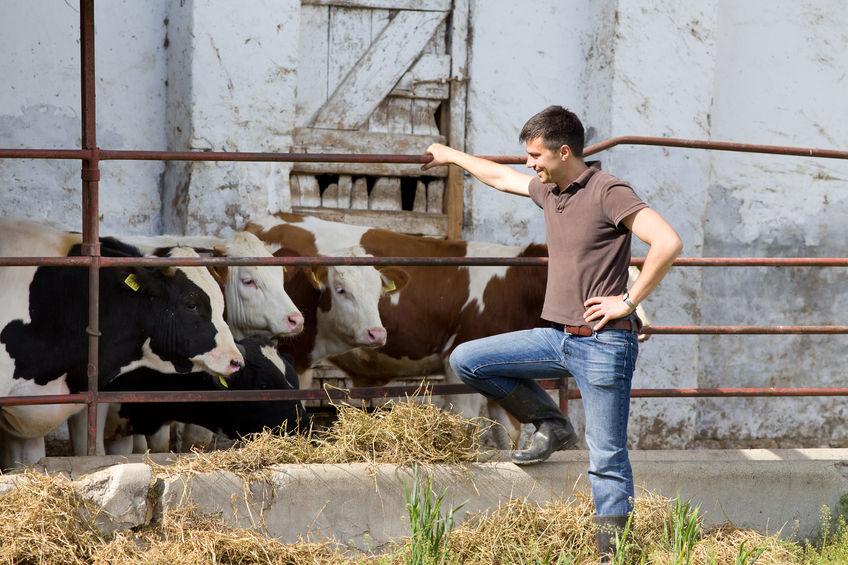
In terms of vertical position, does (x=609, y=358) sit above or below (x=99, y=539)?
above

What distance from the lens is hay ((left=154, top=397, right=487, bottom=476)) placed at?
4.50 metres

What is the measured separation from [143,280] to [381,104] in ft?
9.93

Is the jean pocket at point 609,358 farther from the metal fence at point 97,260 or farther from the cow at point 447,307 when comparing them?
the cow at point 447,307

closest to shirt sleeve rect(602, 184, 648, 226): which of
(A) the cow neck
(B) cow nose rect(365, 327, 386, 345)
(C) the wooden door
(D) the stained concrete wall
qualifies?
(B) cow nose rect(365, 327, 386, 345)

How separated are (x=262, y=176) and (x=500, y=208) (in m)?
1.71

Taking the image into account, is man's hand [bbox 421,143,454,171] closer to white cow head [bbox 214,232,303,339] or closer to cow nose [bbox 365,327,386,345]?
white cow head [bbox 214,232,303,339]

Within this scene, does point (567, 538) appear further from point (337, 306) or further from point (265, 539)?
point (337, 306)

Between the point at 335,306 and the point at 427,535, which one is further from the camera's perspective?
the point at 335,306

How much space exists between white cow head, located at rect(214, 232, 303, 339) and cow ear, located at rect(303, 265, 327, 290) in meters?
0.39

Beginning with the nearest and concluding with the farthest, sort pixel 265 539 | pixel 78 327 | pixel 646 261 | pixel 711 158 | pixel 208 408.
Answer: pixel 646 261 → pixel 265 539 → pixel 78 327 → pixel 208 408 → pixel 711 158

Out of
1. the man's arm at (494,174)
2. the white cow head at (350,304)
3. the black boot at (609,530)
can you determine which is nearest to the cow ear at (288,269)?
the white cow head at (350,304)

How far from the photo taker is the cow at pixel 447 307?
7.55 m

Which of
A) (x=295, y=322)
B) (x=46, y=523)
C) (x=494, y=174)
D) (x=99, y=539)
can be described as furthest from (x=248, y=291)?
(x=46, y=523)

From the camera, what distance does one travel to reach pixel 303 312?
7.19 meters
